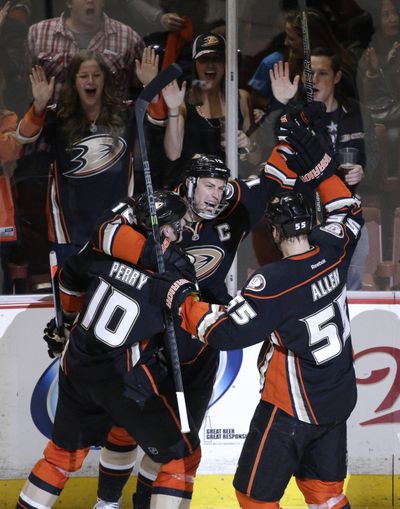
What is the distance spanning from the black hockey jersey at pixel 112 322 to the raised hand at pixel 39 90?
82 centimetres

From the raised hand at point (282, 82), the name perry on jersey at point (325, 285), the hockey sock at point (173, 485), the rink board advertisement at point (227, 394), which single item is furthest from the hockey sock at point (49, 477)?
the raised hand at point (282, 82)

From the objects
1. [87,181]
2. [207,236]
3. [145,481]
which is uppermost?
[87,181]

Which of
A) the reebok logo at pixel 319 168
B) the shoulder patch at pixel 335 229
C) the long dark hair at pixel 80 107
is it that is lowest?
the shoulder patch at pixel 335 229

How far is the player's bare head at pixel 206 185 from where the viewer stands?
12.6 ft

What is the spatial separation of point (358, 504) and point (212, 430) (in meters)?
0.68

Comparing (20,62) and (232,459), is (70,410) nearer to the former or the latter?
(232,459)

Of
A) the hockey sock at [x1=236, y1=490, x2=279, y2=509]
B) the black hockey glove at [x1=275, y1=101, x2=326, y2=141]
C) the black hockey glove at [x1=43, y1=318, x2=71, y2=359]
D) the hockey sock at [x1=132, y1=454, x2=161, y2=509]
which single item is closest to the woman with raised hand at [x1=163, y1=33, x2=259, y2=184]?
the black hockey glove at [x1=275, y1=101, x2=326, y2=141]

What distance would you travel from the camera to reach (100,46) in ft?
14.4

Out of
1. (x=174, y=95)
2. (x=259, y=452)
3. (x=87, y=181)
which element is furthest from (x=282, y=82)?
(x=259, y=452)

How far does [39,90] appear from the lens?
4.32 metres

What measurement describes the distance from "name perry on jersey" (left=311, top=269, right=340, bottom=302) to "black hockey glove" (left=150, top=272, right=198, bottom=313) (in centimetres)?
39

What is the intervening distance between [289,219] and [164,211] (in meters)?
0.47

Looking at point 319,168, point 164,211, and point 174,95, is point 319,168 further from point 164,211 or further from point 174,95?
point 174,95

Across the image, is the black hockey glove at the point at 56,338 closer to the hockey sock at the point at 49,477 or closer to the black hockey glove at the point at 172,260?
the hockey sock at the point at 49,477
